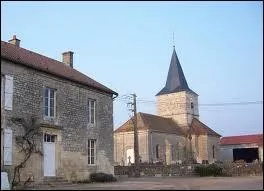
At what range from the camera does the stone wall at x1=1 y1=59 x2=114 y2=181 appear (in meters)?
19.7

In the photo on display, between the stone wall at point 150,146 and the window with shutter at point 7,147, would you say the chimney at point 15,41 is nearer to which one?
the window with shutter at point 7,147

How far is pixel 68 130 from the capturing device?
2261 cm

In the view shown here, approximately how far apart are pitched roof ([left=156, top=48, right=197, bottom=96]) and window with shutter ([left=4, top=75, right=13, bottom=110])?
44.2 meters

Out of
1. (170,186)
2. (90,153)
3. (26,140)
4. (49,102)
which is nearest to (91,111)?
(90,153)

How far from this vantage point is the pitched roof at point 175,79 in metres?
62.2

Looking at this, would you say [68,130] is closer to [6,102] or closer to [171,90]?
[6,102]

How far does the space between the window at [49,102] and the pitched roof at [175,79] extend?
41094 millimetres

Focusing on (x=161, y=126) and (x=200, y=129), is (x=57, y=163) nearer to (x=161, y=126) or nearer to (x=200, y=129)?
(x=161, y=126)

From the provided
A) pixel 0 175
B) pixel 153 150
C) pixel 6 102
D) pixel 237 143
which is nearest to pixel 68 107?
pixel 6 102

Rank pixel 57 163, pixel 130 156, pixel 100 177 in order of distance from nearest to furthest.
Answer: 1. pixel 57 163
2. pixel 100 177
3. pixel 130 156

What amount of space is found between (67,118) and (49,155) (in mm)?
2381

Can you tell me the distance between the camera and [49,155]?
837 inches

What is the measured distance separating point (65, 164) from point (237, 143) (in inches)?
1959

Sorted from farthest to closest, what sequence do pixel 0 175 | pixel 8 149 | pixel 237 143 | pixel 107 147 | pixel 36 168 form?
pixel 237 143, pixel 107 147, pixel 36 168, pixel 8 149, pixel 0 175
